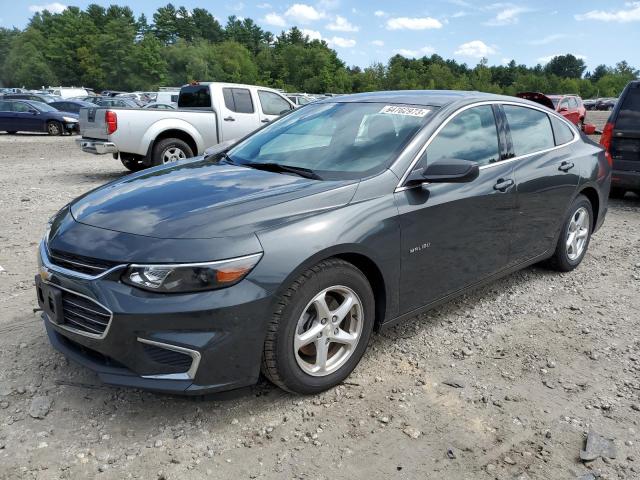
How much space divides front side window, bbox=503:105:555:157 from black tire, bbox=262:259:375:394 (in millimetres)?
1960

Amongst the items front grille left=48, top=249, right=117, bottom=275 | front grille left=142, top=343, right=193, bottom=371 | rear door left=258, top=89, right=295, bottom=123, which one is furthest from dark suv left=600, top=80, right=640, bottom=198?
front grille left=48, top=249, right=117, bottom=275

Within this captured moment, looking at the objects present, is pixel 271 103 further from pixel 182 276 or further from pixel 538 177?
pixel 182 276

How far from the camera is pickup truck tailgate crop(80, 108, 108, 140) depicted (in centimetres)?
974

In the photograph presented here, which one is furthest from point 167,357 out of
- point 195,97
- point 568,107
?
point 568,107

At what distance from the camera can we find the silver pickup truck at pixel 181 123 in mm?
9672

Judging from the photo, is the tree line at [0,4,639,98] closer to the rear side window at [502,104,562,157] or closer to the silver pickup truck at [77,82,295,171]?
the silver pickup truck at [77,82,295,171]

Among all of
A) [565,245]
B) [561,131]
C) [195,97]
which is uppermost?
[195,97]

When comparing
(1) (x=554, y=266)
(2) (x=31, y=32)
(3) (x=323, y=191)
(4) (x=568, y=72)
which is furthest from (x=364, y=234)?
(4) (x=568, y=72)

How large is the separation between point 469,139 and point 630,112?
17.8 feet

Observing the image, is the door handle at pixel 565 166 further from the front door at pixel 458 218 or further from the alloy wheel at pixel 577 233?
the front door at pixel 458 218

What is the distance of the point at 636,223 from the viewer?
716 cm

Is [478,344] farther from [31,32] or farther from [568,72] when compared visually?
[568,72]

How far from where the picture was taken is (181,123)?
9969 millimetres

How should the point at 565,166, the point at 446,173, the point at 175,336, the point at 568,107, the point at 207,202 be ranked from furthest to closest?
the point at 568,107 < the point at 565,166 < the point at 446,173 < the point at 207,202 < the point at 175,336
